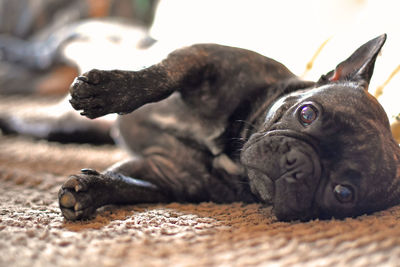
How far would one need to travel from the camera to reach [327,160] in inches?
49.5

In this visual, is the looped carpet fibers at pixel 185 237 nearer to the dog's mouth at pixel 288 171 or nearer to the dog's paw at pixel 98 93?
the dog's mouth at pixel 288 171

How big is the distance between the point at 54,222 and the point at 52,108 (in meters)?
1.70

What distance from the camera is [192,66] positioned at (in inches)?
64.1

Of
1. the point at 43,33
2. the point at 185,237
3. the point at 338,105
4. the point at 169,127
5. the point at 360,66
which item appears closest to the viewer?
the point at 185,237

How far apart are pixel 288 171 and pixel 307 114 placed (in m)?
0.22

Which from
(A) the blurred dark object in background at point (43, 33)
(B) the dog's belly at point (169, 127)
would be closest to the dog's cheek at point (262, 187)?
(B) the dog's belly at point (169, 127)

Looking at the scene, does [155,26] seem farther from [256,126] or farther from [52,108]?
[256,126]

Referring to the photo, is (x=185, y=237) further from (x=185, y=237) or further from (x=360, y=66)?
(x=360, y=66)

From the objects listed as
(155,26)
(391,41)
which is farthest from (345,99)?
(155,26)

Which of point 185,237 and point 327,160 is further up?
point 327,160

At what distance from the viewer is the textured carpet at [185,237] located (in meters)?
0.85

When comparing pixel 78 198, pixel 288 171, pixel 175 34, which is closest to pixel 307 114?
pixel 288 171

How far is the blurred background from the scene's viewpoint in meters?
1.98

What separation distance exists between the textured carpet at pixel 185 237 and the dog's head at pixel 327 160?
62 millimetres
